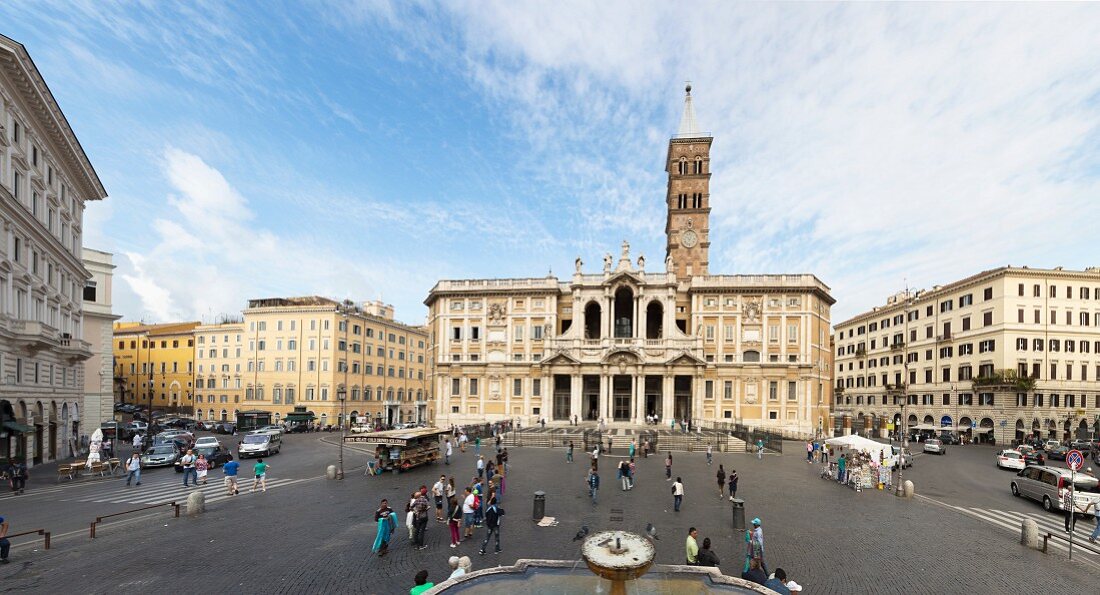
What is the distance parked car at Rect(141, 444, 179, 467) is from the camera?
27.9 metres

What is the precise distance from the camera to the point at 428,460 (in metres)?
27.6

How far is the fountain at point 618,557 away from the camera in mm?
7664

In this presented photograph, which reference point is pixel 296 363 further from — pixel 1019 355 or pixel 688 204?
pixel 1019 355

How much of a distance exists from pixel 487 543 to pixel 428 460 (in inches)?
577

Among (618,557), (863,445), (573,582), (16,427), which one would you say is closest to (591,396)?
(863,445)

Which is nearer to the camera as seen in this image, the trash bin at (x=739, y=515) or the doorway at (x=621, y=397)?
the trash bin at (x=739, y=515)

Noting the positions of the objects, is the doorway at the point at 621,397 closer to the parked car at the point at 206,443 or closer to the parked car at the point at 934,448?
the parked car at the point at 934,448

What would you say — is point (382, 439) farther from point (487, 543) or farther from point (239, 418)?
point (239, 418)

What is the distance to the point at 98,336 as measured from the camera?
4303 cm

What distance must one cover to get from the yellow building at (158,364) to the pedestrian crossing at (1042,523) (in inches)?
3149

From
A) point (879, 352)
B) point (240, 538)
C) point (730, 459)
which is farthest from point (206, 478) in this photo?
point (879, 352)

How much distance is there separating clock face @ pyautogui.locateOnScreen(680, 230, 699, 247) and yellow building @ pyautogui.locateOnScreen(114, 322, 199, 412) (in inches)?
2559

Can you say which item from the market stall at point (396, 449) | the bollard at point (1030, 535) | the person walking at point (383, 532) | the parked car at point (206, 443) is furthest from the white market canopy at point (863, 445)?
the parked car at point (206, 443)

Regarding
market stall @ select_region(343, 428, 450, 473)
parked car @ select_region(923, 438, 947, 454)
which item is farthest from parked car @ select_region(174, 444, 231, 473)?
parked car @ select_region(923, 438, 947, 454)
